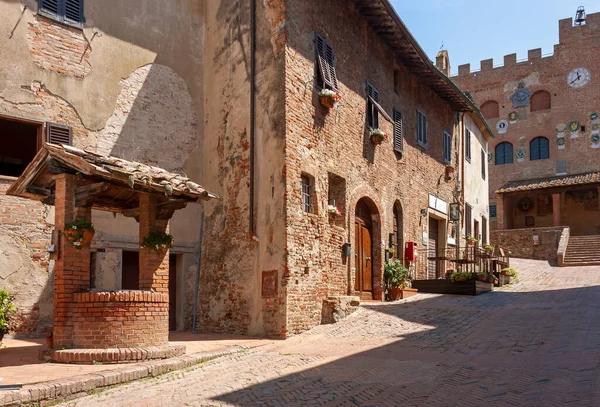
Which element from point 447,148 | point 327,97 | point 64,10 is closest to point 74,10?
point 64,10

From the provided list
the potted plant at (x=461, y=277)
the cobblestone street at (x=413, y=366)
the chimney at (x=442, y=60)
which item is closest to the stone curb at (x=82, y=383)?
the cobblestone street at (x=413, y=366)

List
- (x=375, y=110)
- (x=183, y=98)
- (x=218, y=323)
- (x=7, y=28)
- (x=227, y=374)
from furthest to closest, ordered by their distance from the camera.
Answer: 1. (x=375, y=110)
2. (x=183, y=98)
3. (x=218, y=323)
4. (x=7, y=28)
5. (x=227, y=374)

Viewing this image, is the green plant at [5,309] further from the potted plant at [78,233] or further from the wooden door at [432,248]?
the wooden door at [432,248]

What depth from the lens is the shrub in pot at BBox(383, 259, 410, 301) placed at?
578 inches

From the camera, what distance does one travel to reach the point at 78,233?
773 cm

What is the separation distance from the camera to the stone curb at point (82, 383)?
18.1ft

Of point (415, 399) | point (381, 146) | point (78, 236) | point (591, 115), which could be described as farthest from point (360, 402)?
point (591, 115)

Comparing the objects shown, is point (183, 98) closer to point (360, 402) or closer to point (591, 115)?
point (360, 402)

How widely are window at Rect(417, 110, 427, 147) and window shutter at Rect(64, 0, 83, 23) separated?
10.9 m

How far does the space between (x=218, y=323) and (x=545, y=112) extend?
32.2 m

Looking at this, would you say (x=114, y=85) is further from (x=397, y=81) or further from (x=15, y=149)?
(x=397, y=81)

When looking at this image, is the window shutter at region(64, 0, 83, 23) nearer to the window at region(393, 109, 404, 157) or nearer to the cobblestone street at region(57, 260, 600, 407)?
→ the cobblestone street at region(57, 260, 600, 407)

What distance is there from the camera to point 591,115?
35.4 m

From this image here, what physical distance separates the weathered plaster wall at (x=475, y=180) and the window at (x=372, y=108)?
9.15 meters
